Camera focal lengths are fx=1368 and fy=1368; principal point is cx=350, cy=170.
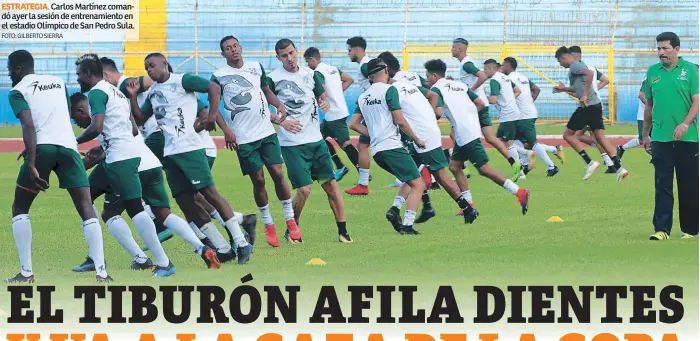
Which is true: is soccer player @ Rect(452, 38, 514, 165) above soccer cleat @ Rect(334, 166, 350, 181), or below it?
above

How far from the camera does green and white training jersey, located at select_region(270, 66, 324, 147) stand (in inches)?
541

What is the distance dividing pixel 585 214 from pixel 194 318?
7655mm

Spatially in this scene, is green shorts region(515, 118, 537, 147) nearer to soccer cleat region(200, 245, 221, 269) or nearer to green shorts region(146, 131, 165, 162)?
green shorts region(146, 131, 165, 162)

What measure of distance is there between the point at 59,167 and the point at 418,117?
16.3 feet

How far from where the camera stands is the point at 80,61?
35.6ft

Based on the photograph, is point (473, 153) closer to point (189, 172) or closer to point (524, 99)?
point (189, 172)

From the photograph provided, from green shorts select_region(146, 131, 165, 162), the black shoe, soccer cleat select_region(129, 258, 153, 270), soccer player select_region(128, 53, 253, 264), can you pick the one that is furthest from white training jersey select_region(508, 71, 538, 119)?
soccer cleat select_region(129, 258, 153, 270)

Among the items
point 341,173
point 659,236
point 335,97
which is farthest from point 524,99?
point 659,236

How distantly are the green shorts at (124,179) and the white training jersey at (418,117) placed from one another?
422 cm

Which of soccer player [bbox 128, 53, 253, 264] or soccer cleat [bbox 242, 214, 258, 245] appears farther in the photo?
soccer cleat [bbox 242, 214, 258, 245]

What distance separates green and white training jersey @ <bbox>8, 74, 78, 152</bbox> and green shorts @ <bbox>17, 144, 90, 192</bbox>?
0.18 ft

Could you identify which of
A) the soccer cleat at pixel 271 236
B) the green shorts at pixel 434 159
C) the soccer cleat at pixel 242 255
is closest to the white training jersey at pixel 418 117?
the green shorts at pixel 434 159

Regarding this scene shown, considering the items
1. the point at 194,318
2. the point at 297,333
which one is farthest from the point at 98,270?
the point at 297,333

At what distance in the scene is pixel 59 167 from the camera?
1058 centimetres
